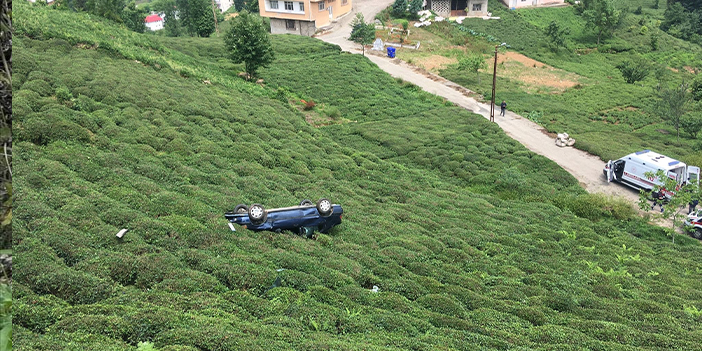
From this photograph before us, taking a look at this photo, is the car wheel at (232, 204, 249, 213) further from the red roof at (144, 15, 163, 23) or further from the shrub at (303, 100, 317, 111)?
the red roof at (144, 15, 163, 23)

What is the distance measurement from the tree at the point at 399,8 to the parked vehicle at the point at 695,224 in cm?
6824

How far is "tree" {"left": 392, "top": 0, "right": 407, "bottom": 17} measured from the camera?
279 ft

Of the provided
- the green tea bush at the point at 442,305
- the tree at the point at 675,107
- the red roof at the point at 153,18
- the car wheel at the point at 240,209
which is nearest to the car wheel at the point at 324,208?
the car wheel at the point at 240,209

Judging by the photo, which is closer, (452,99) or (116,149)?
(116,149)

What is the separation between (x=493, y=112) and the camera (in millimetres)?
42594

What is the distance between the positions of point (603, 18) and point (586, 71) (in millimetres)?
21329

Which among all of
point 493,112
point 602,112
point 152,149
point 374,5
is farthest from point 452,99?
point 374,5

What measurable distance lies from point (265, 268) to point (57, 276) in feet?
16.2

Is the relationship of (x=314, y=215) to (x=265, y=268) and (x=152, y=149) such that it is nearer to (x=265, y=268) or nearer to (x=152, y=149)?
(x=265, y=268)

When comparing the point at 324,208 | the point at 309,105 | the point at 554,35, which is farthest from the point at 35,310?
the point at 554,35

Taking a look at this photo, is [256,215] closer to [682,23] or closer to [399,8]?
[399,8]

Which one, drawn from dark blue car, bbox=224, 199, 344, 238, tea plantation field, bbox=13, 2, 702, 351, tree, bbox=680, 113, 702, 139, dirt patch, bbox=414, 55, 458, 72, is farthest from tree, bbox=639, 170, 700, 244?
dirt patch, bbox=414, 55, 458, 72

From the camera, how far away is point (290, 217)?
15648 millimetres

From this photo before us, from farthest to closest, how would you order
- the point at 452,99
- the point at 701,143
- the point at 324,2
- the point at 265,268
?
the point at 324,2, the point at 452,99, the point at 701,143, the point at 265,268
